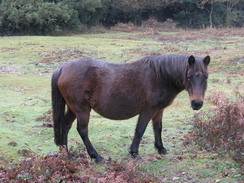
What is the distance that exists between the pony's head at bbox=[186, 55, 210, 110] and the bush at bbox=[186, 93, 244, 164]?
4.18ft

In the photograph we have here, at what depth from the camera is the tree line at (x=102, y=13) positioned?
37000mm

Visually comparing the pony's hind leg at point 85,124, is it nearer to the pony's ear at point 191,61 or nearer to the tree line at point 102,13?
the pony's ear at point 191,61

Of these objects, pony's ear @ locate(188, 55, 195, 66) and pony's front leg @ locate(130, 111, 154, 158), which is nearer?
pony's ear @ locate(188, 55, 195, 66)

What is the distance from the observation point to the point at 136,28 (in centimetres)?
4388

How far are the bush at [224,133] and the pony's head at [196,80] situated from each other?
1.27 meters

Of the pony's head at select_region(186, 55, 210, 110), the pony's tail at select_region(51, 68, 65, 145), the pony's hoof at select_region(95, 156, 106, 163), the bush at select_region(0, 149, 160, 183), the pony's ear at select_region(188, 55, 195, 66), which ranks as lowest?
the pony's hoof at select_region(95, 156, 106, 163)

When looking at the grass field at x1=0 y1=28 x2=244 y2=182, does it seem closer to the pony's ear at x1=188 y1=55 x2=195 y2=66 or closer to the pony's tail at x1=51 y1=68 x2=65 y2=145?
the pony's tail at x1=51 y1=68 x2=65 y2=145

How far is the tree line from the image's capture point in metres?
37.0

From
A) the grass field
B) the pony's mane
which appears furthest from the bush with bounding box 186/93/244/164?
the pony's mane

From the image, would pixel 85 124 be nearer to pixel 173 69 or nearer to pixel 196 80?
pixel 173 69

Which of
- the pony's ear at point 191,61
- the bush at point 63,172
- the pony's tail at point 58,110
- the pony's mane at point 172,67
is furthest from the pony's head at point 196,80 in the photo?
the pony's tail at point 58,110

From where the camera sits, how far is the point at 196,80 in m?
5.62

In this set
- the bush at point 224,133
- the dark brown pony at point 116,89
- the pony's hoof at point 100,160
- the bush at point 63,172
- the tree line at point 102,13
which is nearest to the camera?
the bush at point 63,172

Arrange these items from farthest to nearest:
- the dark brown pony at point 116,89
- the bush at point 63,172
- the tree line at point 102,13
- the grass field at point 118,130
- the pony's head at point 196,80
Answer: the tree line at point 102,13
the dark brown pony at point 116,89
the grass field at point 118,130
the pony's head at point 196,80
the bush at point 63,172
